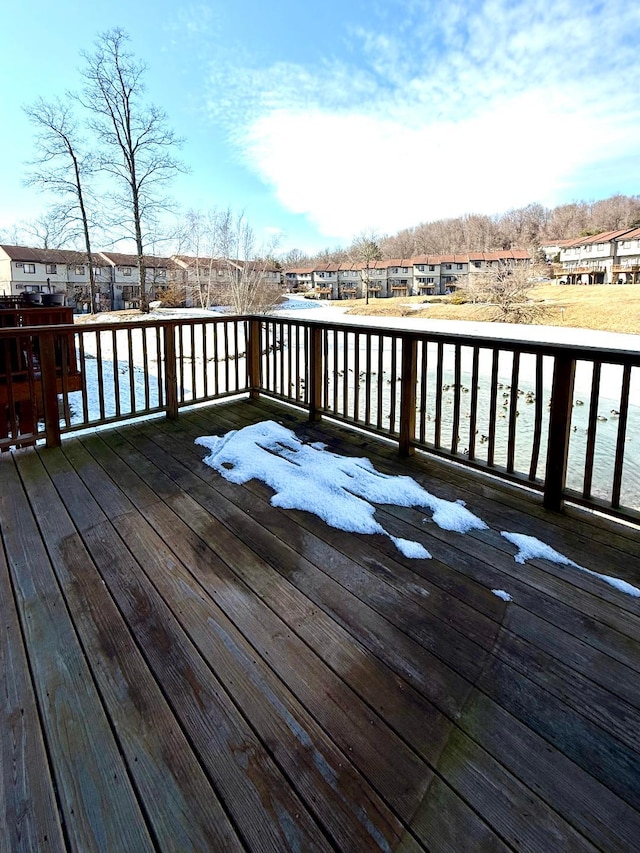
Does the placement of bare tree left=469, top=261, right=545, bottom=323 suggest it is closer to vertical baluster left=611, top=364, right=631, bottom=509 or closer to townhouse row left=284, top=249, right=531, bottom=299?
townhouse row left=284, top=249, right=531, bottom=299

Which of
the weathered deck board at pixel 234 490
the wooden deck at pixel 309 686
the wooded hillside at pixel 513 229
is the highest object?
the wooded hillside at pixel 513 229

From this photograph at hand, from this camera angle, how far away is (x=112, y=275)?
104ft

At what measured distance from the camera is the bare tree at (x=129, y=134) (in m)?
18.2

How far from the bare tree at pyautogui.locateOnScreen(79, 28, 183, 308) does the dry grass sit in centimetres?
1323

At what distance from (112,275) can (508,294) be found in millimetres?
25253

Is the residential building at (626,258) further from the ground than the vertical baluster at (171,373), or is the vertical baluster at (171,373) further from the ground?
the residential building at (626,258)

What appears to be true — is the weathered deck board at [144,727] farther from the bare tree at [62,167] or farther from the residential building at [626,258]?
the residential building at [626,258]

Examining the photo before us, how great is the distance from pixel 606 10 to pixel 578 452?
10854mm

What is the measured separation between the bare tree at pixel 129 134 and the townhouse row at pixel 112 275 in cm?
423

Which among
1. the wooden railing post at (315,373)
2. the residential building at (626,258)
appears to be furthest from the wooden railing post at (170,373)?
the residential building at (626,258)

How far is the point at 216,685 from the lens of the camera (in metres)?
1.33

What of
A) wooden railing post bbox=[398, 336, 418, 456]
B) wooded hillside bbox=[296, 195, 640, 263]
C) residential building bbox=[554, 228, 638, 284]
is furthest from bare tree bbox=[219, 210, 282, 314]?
residential building bbox=[554, 228, 638, 284]

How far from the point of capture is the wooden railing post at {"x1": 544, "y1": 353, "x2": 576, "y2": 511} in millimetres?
2322

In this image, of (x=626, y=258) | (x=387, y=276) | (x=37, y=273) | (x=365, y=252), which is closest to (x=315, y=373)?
(x=37, y=273)
